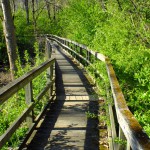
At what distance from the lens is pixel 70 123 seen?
6.42 m

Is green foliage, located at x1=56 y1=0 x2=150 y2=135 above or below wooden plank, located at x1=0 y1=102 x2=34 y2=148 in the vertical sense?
above

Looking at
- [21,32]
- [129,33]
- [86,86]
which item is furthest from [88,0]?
[21,32]

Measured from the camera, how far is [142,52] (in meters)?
6.14

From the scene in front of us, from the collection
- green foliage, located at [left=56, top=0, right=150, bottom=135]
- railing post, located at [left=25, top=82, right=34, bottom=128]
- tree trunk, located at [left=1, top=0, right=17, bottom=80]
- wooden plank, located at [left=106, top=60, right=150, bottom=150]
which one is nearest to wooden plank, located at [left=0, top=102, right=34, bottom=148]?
railing post, located at [left=25, top=82, right=34, bottom=128]

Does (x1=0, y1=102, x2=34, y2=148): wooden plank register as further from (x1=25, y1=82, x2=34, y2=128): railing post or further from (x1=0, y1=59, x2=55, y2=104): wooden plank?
(x1=0, y1=59, x2=55, y2=104): wooden plank

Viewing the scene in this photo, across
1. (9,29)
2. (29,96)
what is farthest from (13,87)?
(9,29)

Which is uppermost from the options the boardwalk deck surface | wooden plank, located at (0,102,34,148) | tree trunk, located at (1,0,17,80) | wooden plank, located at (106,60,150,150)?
tree trunk, located at (1,0,17,80)

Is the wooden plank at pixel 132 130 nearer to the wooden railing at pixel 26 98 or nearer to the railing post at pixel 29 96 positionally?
the wooden railing at pixel 26 98

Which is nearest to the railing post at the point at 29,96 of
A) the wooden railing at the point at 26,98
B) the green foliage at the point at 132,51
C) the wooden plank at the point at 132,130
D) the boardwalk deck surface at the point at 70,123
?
the wooden railing at the point at 26,98

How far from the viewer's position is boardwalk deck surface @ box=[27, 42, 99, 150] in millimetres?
5305

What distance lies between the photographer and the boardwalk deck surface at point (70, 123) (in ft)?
17.4

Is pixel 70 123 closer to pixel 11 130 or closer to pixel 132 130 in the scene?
pixel 11 130

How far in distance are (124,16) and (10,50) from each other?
5382 millimetres

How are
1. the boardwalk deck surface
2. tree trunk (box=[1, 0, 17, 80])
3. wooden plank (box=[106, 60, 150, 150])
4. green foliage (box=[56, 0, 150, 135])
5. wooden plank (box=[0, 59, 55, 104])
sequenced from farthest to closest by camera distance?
tree trunk (box=[1, 0, 17, 80]) < green foliage (box=[56, 0, 150, 135]) < the boardwalk deck surface < wooden plank (box=[0, 59, 55, 104]) < wooden plank (box=[106, 60, 150, 150])
